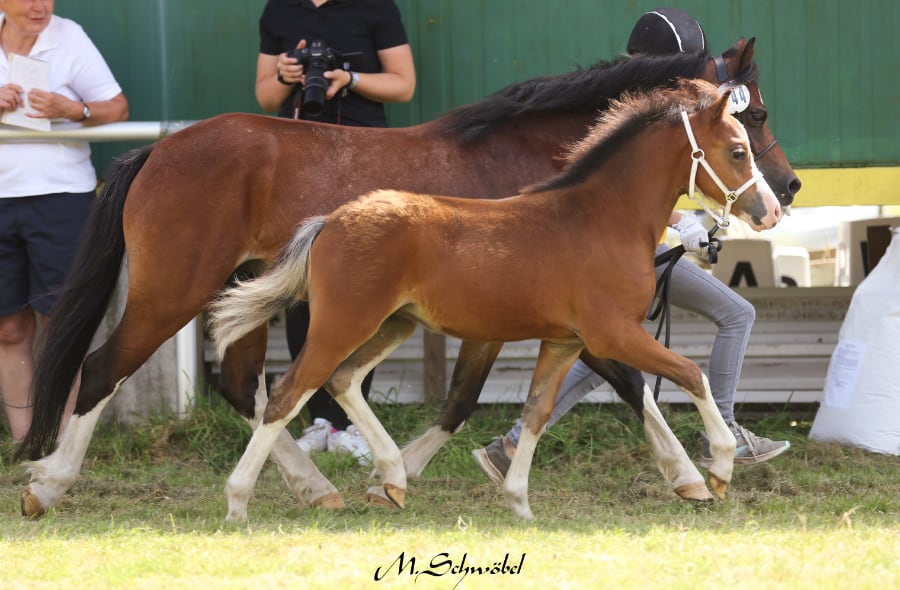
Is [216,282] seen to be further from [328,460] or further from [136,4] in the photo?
[136,4]

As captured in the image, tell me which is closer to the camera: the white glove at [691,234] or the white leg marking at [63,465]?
the white leg marking at [63,465]

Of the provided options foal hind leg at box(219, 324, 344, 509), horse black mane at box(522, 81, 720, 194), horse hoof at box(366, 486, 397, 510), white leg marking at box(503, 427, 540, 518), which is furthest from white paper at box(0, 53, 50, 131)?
white leg marking at box(503, 427, 540, 518)

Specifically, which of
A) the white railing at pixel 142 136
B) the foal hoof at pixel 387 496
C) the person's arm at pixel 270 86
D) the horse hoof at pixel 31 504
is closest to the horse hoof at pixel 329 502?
the foal hoof at pixel 387 496

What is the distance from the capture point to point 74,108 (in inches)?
244

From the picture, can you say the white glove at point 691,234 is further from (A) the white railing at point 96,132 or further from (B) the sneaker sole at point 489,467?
(A) the white railing at point 96,132

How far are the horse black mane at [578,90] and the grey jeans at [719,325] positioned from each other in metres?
0.82

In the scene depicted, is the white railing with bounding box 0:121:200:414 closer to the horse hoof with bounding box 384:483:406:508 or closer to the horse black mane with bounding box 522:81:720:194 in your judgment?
the horse hoof with bounding box 384:483:406:508

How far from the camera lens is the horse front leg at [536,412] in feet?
15.5

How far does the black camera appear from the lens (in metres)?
5.63

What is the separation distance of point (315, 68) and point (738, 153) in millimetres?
1975

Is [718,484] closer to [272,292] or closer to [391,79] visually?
[272,292]

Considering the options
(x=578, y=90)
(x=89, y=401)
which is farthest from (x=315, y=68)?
(x=89, y=401)

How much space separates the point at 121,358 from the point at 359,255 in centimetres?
126

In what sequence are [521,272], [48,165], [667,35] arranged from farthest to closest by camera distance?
[48,165]
[667,35]
[521,272]
